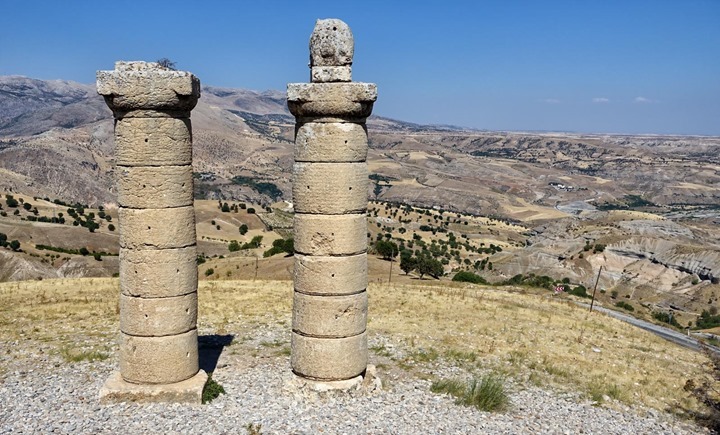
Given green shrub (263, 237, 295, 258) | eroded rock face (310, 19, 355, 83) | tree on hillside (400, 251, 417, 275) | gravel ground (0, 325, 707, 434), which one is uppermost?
eroded rock face (310, 19, 355, 83)

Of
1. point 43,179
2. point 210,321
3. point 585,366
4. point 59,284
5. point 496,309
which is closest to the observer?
point 585,366

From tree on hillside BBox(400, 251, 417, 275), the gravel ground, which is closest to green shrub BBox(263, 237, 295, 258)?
tree on hillside BBox(400, 251, 417, 275)

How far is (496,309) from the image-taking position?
26250 millimetres

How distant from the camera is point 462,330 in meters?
20.7

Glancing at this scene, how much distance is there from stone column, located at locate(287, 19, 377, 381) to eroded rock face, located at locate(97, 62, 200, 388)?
97.8 inches

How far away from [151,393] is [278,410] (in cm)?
285

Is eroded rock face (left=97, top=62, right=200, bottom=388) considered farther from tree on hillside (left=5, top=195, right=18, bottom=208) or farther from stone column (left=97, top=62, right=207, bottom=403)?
tree on hillside (left=5, top=195, right=18, bottom=208)

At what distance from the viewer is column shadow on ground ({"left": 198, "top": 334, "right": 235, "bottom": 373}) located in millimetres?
14903

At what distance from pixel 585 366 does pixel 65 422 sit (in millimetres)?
14438

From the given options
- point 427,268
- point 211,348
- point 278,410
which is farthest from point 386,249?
point 278,410

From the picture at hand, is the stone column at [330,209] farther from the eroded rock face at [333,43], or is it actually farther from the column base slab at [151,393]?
the column base slab at [151,393]

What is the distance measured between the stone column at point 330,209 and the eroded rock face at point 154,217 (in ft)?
8.15

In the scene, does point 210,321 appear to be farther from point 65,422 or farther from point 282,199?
point 282,199

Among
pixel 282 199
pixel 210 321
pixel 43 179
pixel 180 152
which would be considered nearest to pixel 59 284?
pixel 210 321
